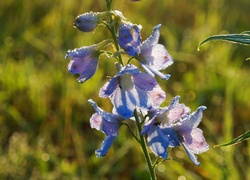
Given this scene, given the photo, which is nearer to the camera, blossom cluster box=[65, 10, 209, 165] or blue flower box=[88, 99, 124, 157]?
blossom cluster box=[65, 10, 209, 165]

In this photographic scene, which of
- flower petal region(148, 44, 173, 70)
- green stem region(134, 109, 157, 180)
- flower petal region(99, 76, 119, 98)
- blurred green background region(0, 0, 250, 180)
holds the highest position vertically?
flower petal region(148, 44, 173, 70)

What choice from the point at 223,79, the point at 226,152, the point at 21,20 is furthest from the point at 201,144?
the point at 21,20

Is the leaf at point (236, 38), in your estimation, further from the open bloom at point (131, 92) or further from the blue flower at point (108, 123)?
the blue flower at point (108, 123)

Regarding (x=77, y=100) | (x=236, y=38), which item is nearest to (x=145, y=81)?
(x=236, y=38)

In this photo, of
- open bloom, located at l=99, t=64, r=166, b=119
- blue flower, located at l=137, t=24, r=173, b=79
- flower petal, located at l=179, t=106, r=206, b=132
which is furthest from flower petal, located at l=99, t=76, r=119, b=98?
flower petal, located at l=179, t=106, r=206, b=132

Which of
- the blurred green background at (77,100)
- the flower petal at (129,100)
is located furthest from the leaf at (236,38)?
the blurred green background at (77,100)

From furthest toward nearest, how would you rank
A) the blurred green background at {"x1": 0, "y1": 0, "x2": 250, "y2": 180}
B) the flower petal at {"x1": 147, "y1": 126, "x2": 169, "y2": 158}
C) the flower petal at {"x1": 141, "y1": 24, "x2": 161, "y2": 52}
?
the blurred green background at {"x1": 0, "y1": 0, "x2": 250, "y2": 180} < the flower petal at {"x1": 141, "y1": 24, "x2": 161, "y2": 52} < the flower petal at {"x1": 147, "y1": 126, "x2": 169, "y2": 158}

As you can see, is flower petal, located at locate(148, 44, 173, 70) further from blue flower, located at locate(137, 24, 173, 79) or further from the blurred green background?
the blurred green background

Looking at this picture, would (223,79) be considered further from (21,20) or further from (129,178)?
(21,20)
